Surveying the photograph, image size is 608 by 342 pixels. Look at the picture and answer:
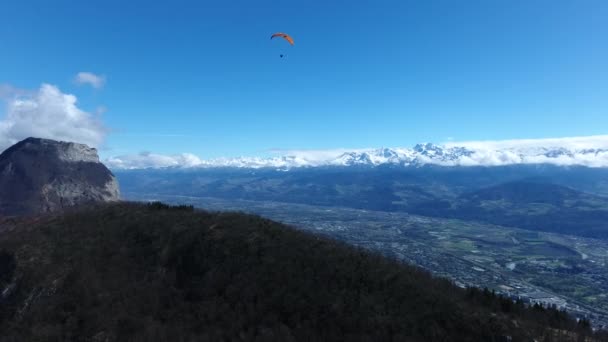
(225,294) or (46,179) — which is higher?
(46,179)

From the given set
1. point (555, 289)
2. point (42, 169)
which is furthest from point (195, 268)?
point (42, 169)

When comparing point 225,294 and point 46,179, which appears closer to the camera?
point 225,294

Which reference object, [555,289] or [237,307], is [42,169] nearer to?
[237,307]

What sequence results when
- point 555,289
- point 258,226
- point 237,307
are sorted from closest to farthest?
point 237,307 < point 258,226 < point 555,289

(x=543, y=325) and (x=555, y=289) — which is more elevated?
(x=543, y=325)

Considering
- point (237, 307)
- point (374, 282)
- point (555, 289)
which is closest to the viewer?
point (237, 307)
